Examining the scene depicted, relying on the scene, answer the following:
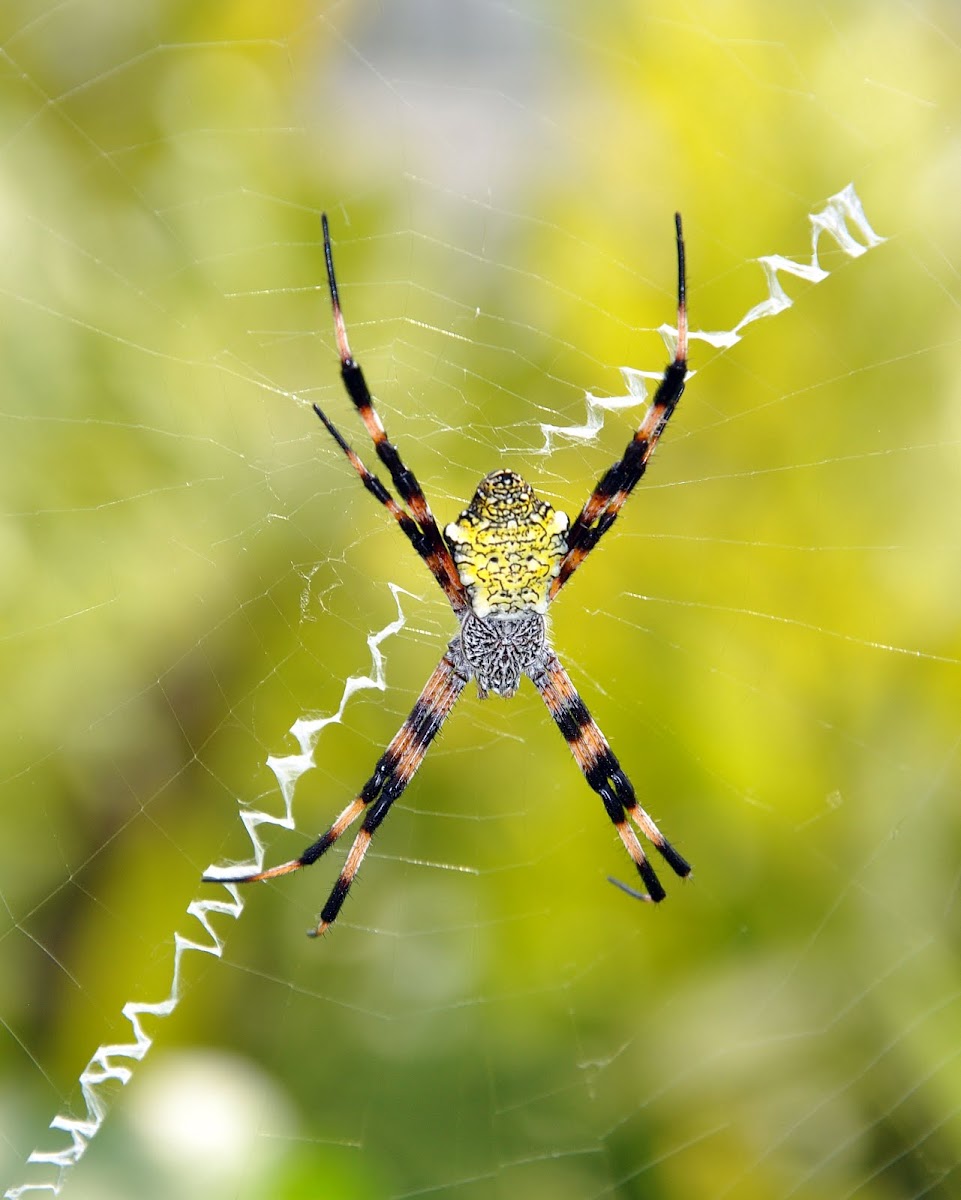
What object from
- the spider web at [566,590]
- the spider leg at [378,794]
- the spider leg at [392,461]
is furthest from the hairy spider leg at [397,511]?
the spider leg at [378,794]

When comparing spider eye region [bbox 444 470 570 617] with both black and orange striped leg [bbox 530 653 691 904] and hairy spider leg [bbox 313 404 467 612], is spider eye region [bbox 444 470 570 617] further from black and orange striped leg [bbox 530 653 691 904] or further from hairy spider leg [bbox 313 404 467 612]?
black and orange striped leg [bbox 530 653 691 904]

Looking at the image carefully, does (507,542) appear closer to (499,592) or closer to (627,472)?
(499,592)

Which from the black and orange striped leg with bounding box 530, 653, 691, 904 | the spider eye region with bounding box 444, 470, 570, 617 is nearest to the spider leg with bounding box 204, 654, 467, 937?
the black and orange striped leg with bounding box 530, 653, 691, 904

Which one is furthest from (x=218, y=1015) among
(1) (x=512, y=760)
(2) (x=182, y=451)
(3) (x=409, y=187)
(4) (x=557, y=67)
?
(4) (x=557, y=67)

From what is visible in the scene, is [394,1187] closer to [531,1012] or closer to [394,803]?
[531,1012]

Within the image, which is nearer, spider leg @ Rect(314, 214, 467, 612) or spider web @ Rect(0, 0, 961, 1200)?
spider leg @ Rect(314, 214, 467, 612)

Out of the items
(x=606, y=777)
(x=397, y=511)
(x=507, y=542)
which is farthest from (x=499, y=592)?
(x=606, y=777)

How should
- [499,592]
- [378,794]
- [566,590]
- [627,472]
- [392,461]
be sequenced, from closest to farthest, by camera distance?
[392,461]
[627,472]
[499,592]
[566,590]
[378,794]

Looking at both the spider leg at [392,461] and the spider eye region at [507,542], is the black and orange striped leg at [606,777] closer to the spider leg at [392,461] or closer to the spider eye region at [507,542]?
the spider eye region at [507,542]
